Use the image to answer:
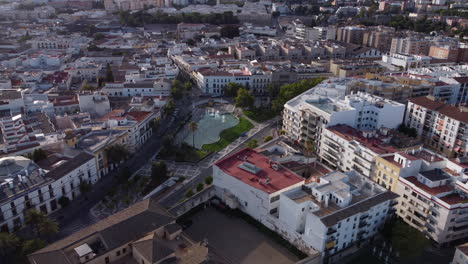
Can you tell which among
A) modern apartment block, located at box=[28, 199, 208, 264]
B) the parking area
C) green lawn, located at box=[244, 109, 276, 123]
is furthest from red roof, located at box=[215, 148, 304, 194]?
green lawn, located at box=[244, 109, 276, 123]

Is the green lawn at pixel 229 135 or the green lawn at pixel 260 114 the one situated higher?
the green lawn at pixel 260 114

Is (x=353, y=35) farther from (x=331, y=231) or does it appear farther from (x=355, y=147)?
(x=331, y=231)

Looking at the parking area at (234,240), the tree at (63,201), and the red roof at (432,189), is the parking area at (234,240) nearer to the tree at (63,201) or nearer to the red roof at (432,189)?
the tree at (63,201)

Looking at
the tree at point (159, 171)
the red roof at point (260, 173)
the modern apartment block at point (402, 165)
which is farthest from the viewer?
the tree at point (159, 171)

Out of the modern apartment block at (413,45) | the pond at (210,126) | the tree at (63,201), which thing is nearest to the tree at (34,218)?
the tree at (63,201)

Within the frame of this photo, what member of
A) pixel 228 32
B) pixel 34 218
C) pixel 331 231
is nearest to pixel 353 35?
pixel 228 32

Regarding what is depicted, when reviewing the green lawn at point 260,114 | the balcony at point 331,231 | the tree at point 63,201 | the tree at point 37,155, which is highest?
the tree at point 37,155

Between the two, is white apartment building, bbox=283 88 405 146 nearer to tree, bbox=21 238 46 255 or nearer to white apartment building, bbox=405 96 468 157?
white apartment building, bbox=405 96 468 157

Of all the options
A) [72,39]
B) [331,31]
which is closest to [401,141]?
[331,31]
